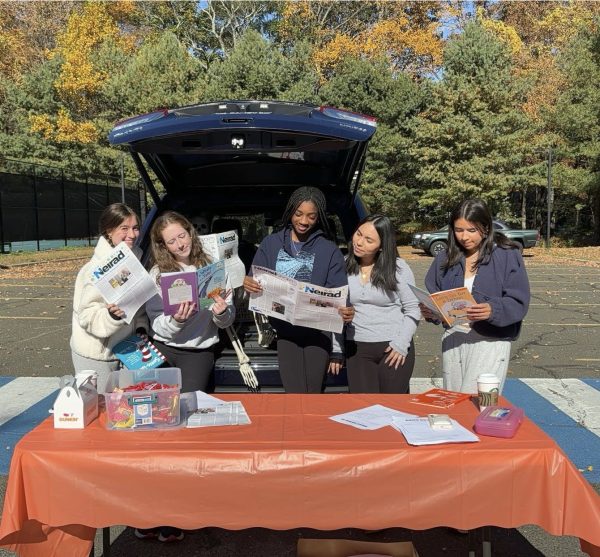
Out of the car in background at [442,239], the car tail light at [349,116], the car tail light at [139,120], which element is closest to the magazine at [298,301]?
the car tail light at [349,116]

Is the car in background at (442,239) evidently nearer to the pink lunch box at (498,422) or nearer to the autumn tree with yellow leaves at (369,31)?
the autumn tree with yellow leaves at (369,31)

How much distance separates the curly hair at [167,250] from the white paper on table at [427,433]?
1.42 m

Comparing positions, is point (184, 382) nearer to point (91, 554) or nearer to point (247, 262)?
point (91, 554)

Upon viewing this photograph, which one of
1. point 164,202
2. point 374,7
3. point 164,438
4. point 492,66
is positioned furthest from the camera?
point 374,7

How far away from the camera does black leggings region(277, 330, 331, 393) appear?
3.42 m

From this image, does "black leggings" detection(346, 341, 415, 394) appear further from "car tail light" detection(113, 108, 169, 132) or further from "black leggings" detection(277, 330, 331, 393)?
"car tail light" detection(113, 108, 169, 132)

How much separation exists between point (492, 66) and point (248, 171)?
2645 cm

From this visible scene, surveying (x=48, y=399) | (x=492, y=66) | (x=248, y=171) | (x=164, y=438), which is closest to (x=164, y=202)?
(x=248, y=171)

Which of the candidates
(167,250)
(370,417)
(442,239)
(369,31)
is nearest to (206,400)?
(370,417)

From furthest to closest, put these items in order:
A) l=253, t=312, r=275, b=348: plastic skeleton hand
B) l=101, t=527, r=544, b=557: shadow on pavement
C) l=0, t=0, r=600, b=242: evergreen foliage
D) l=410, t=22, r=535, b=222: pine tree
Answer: l=0, t=0, r=600, b=242: evergreen foliage, l=410, t=22, r=535, b=222: pine tree, l=253, t=312, r=275, b=348: plastic skeleton hand, l=101, t=527, r=544, b=557: shadow on pavement

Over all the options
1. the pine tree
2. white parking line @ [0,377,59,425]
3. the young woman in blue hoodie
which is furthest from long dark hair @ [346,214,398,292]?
the pine tree

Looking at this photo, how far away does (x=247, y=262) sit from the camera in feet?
15.1

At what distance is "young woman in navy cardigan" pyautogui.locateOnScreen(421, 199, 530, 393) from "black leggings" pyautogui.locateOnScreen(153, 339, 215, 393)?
1256mm

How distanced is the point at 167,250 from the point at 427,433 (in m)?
1.72
